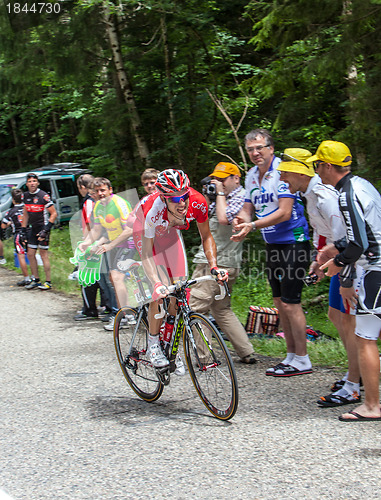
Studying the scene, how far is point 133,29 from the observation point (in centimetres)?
1290

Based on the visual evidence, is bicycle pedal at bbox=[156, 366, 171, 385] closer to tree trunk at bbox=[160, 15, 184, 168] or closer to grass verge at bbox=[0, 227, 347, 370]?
grass verge at bbox=[0, 227, 347, 370]

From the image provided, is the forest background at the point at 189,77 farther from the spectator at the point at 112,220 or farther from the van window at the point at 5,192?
the van window at the point at 5,192

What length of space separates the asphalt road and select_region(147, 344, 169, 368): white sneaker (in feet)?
1.36

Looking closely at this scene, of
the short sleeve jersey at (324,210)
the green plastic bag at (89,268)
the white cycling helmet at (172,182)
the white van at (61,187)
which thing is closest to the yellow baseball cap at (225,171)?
the short sleeve jersey at (324,210)

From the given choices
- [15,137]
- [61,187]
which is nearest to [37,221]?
[61,187]

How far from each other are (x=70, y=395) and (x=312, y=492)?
2.79 m

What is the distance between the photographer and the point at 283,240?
5652 millimetres

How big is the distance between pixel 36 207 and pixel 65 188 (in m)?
9.11

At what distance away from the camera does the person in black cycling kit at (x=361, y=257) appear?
14.0 ft

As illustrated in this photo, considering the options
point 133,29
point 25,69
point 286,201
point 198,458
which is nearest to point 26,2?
point 25,69

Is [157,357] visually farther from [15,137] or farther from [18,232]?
[15,137]

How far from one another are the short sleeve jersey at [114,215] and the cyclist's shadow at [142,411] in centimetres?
302

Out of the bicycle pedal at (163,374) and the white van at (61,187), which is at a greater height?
the white van at (61,187)

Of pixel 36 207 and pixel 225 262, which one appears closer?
pixel 225 262
